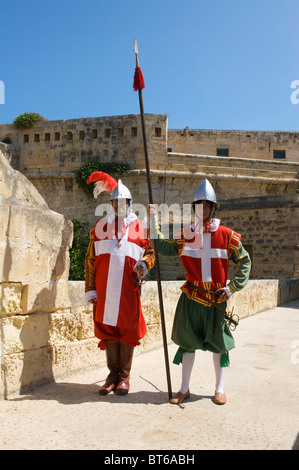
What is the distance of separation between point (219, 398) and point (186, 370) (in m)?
0.30

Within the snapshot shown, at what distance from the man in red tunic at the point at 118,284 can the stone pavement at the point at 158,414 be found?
29cm

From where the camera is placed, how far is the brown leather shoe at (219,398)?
285cm

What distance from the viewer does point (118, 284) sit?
3125 mm

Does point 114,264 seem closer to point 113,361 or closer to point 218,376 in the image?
point 113,361

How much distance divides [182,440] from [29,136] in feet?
66.9

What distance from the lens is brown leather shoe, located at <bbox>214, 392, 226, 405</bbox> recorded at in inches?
112

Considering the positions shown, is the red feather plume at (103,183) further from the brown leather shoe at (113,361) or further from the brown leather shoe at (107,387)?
the brown leather shoe at (107,387)

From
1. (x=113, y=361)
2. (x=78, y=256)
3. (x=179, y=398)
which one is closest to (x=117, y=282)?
(x=113, y=361)

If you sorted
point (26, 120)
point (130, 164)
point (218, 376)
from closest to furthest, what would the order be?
1. point (218, 376)
2. point (130, 164)
3. point (26, 120)

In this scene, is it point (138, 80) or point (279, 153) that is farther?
point (279, 153)

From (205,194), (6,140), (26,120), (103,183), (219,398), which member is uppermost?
(26,120)
